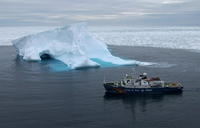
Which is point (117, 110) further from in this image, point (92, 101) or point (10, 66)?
point (10, 66)

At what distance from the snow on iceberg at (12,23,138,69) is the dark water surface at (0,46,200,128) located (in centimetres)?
580

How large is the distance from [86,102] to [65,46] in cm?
1899

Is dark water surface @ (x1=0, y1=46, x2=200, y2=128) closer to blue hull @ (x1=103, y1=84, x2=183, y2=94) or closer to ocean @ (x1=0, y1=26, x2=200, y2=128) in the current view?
ocean @ (x1=0, y1=26, x2=200, y2=128)

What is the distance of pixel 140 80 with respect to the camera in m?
22.5

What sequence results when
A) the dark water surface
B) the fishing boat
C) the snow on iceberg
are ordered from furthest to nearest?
the snow on iceberg
the fishing boat
the dark water surface

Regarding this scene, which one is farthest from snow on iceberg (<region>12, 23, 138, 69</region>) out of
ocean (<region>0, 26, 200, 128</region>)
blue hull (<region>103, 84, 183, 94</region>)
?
blue hull (<region>103, 84, 183, 94</region>)

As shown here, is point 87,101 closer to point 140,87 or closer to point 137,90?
point 137,90

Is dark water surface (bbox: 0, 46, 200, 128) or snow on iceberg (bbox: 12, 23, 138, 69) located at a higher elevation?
snow on iceberg (bbox: 12, 23, 138, 69)

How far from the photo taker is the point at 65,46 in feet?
123

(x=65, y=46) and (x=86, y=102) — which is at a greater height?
(x=65, y=46)

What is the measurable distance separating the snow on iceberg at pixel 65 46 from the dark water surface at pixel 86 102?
580cm

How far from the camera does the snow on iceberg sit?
36259 mm

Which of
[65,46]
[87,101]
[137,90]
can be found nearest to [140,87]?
[137,90]

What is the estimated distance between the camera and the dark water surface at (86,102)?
16.1m
